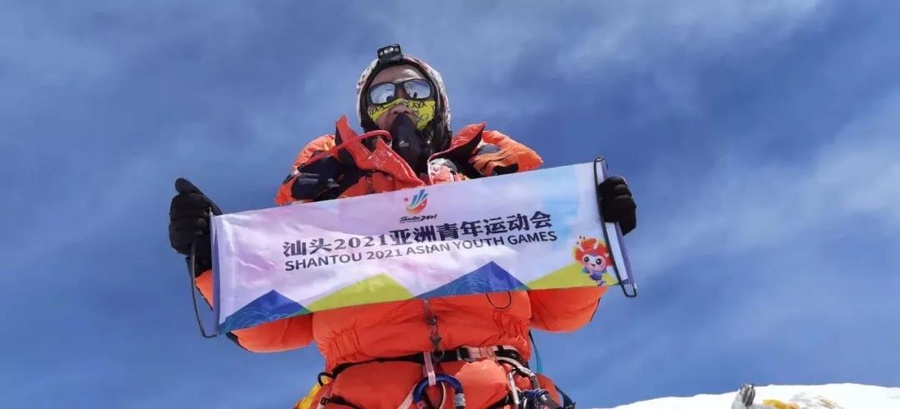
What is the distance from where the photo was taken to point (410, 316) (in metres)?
4.06

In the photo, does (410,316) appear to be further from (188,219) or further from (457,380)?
(188,219)

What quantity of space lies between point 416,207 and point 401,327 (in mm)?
776

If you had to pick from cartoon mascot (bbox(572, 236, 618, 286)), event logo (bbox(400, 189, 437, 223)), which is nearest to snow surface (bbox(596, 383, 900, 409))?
cartoon mascot (bbox(572, 236, 618, 286))

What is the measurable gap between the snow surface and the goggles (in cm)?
1122

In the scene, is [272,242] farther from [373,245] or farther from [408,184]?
[408,184]

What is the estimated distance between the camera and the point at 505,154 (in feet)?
17.2

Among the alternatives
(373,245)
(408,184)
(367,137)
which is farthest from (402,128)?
(373,245)

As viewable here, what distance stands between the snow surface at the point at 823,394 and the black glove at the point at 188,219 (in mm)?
12660

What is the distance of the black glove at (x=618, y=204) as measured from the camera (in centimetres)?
414

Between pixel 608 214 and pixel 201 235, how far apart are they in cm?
240

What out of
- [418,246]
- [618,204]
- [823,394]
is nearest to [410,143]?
[418,246]

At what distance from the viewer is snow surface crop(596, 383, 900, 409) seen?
1530 centimetres

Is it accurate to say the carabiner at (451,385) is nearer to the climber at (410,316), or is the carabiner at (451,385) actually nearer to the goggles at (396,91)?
the climber at (410,316)

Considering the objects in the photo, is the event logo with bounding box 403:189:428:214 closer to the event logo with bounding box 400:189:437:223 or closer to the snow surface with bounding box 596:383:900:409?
the event logo with bounding box 400:189:437:223
